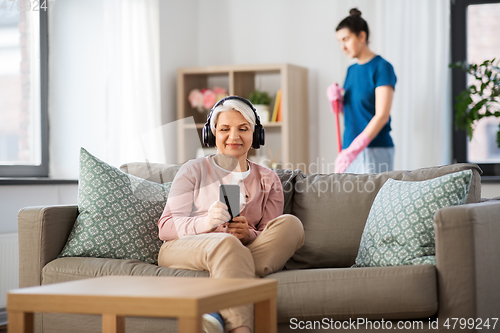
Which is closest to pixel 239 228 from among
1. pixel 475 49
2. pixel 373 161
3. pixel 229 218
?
pixel 229 218

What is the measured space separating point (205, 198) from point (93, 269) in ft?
1.53

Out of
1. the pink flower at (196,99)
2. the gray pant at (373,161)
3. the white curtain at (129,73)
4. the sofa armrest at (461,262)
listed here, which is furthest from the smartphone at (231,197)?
the pink flower at (196,99)

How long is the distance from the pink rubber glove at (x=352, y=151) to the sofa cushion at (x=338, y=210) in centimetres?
100

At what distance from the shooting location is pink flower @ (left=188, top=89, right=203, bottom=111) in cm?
422

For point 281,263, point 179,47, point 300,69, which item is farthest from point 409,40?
point 281,263

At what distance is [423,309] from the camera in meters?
1.71

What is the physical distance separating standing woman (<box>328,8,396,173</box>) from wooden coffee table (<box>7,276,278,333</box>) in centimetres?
202

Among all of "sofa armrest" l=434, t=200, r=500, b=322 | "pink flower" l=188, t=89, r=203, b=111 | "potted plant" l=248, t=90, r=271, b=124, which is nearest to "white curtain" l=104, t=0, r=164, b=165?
"pink flower" l=188, t=89, r=203, b=111

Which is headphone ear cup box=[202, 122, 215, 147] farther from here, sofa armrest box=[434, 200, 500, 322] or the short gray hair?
sofa armrest box=[434, 200, 500, 322]

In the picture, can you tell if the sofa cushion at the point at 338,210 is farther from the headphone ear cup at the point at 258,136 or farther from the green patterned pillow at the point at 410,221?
the headphone ear cup at the point at 258,136

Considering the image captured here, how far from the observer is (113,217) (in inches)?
85.3

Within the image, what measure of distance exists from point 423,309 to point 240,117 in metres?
0.94

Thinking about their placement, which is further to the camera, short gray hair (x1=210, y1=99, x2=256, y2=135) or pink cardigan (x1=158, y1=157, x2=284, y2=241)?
short gray hair (x1=210, y1=99, x2=256, y2=135)

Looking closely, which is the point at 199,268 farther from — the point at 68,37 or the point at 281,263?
the point at 68,37
